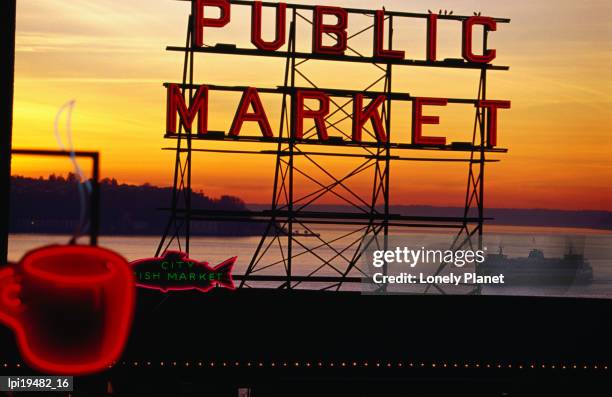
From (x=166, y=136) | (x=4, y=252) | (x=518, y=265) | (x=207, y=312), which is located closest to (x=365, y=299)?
(x=207, y=312)

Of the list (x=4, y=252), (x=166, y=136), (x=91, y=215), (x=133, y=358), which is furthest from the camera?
(x=166, y=136)

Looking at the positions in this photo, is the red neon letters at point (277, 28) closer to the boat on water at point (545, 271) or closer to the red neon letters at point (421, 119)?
the red neon letters at point (421, 119)

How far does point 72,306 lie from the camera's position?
2033cm

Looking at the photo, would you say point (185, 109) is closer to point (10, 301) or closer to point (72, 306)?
point (10, 301)

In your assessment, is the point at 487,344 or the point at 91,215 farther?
the point at 487,344

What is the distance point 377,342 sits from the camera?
3194cm

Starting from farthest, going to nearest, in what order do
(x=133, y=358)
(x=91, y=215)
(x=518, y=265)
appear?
(x=518, y=265) → (x=133, y=358) → (x=91, y=215)

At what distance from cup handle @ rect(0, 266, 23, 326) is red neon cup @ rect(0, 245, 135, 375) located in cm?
2

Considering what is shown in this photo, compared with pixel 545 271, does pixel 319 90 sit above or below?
above

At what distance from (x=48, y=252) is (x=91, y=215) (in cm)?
139

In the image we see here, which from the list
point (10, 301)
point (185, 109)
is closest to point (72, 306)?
point (10, 301)

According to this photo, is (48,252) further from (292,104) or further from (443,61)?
(443,61)

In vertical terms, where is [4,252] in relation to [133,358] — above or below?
above

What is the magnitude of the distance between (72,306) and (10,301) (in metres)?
1.38
